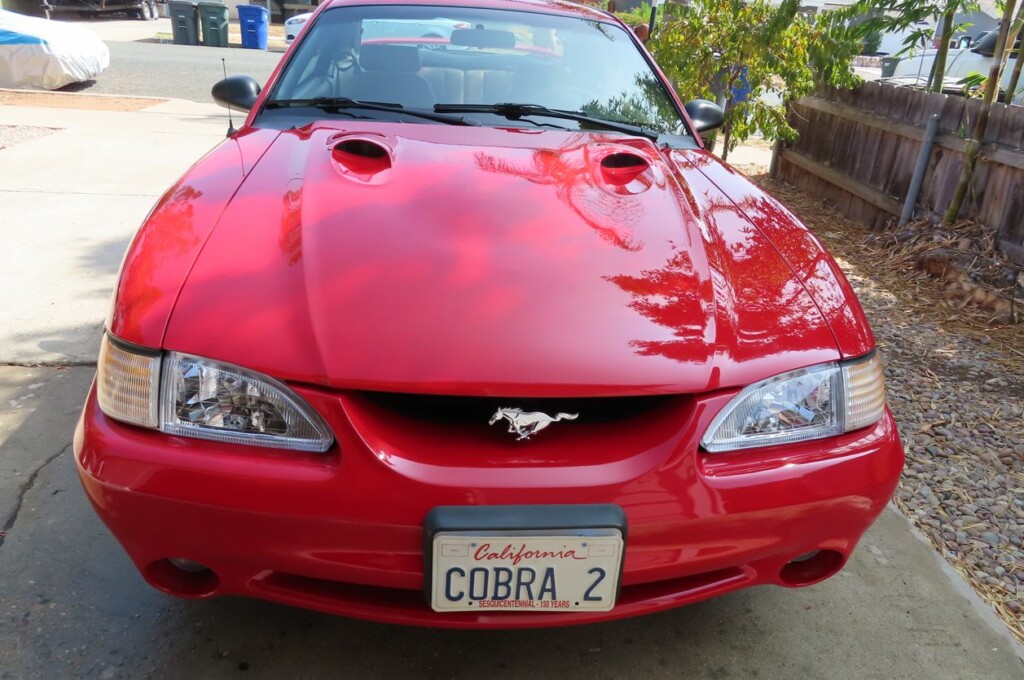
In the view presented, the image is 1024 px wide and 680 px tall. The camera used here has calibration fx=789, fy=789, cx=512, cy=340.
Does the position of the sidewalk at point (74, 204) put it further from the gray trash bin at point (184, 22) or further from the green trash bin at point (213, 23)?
the green trash bin at point (213, 23)

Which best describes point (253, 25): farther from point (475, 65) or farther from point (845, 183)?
point (475, 65)

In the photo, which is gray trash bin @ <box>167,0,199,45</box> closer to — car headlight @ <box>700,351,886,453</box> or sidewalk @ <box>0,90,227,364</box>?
sidewalk @ <box>0,90,227,364</box>

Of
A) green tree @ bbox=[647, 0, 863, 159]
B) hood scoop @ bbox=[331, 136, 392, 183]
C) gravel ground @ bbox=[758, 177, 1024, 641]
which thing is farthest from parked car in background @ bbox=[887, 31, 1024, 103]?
hood scoop @ bbox=[331, 136, 392, 183]

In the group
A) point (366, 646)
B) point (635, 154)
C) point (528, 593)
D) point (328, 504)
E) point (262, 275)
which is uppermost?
point (635, 154)

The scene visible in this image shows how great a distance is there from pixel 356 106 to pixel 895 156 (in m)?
4.91

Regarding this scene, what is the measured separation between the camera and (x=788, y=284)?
1860 millimetres

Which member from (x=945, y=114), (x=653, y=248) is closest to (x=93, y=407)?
(x=653, y=248)

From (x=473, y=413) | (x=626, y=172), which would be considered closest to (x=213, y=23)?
(x=626, y=172)

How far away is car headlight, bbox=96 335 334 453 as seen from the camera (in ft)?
4.98

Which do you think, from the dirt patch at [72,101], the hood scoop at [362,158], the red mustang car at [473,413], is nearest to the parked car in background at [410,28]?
the hood scoop at [362,158]

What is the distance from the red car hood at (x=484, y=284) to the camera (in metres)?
1.53

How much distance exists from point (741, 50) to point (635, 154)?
4425 mm

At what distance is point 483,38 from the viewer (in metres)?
3.06

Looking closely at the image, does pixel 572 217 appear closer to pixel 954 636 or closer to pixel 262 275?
pixel 262 275
